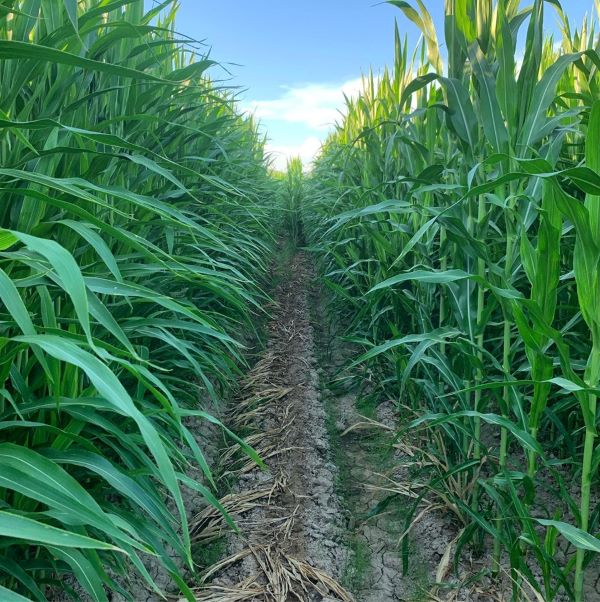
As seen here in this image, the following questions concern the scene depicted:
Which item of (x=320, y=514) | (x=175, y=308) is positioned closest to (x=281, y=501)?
(x=320, y=514)

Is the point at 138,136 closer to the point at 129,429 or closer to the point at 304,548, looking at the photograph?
the point at 129,429

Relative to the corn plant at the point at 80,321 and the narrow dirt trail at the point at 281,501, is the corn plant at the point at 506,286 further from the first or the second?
the corn plant at the point at 80,321

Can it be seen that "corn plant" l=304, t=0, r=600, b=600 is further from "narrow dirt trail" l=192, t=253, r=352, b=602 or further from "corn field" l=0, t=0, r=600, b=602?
"narrow dirt trail" l=192, t=253, r=352, b=602

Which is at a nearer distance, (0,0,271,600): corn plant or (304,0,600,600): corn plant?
(0,0,271,600): corn plant

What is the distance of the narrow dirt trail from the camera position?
3.28 ft

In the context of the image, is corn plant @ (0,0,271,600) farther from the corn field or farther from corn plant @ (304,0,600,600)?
corn plant @ (304,0,600,600)

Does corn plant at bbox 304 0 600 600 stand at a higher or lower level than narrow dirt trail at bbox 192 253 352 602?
higher

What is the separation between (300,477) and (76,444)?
28.6 inches

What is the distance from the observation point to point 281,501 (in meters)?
1.27

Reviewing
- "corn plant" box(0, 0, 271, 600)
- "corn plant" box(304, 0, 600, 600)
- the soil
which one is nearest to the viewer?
"corn plant" box(0, 0, 271, 600)

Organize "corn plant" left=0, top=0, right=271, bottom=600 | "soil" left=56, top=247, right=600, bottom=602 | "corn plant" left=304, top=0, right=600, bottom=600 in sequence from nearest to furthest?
"corn plant" left=0, top=0, right=271, bottom=600
"corn plant" left=304, top=0, right=600, bottom=600
"soil" left=56, top=247, right=600, bottom=602

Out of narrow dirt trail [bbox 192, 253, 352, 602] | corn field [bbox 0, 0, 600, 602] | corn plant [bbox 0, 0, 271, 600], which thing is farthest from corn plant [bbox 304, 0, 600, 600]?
corn plant [bbox 0, 0, 271, 600]

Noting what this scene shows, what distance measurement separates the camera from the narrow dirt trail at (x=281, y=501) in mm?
1000

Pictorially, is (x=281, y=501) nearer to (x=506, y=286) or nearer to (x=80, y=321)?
(x=506, y=286)
